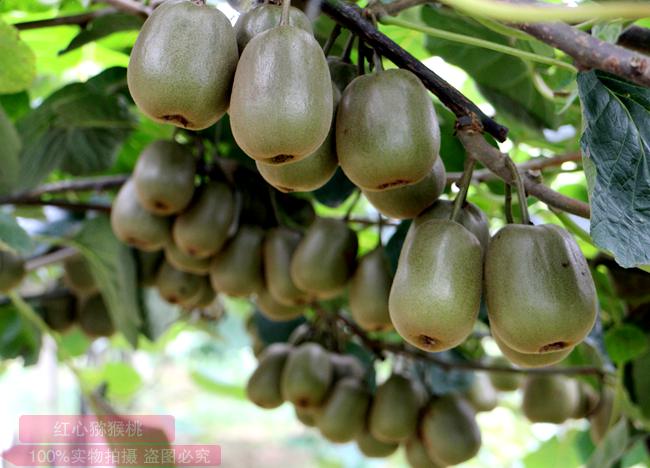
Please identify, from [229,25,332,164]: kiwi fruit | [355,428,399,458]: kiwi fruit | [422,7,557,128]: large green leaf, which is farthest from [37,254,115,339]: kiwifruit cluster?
[229,25,332,164]: kiwi fruit

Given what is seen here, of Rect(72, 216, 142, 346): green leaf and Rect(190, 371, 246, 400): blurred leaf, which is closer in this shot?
Rect(72, 216, 142, 346): green leaf

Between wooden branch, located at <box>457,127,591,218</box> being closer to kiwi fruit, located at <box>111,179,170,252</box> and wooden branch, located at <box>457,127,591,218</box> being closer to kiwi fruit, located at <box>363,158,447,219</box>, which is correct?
kiwi fruit, located at <box>363,158,447,219</box>

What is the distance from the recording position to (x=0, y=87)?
1.13m

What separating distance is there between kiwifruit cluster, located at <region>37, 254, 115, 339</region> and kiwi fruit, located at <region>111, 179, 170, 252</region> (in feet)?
1.46

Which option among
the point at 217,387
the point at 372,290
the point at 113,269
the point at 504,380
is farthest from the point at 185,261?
the point at 217,387

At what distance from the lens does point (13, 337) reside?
5.85ft

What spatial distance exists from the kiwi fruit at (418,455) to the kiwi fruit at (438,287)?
77 centimetres

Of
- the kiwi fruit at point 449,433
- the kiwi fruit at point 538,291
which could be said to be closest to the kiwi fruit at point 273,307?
the kiwi fruit at point 449,433

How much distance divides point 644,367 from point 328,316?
2.03ft

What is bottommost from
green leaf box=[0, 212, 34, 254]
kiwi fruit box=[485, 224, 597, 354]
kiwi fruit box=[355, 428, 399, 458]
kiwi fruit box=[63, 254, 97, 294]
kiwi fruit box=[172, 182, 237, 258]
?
kiwi fruit box=[355, 428, 399, 458]

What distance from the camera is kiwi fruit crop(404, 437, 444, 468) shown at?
4.84 ft

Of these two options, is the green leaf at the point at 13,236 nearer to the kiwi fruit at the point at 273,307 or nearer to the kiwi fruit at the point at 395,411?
the kiwi fruit at the point at 273,307

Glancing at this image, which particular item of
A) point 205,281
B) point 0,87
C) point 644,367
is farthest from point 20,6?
point 644,367

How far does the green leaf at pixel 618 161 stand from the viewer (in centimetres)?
72
